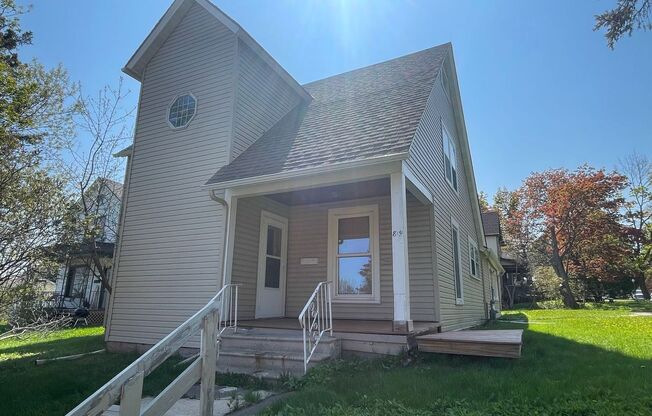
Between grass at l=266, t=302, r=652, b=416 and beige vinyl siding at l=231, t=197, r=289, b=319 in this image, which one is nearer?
grass at l=266, t=302, r=652, b=416

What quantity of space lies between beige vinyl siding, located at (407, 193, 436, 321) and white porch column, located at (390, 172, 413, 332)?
1.92 m

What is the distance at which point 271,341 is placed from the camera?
5.30m

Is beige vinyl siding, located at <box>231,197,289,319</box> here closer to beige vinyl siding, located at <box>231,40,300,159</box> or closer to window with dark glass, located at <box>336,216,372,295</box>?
beige vinyl siding, located at <box>231,40,300,159</box>

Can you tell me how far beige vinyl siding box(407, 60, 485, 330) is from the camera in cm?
720

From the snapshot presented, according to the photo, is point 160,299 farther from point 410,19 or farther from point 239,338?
point 410,19

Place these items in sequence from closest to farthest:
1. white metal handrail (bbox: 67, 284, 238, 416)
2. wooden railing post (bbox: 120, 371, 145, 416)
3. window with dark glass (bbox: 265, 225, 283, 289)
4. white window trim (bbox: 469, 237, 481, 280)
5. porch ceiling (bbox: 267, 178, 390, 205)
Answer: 1. white metal handrail (bbox: 67, 284, 238, 416)
2. wooden railing post (bbox: 120, 371, 145, 416)
3. porch ceiling (bbox: 267, 178, 390, 205)
4. window with dark glass (bbox: 265, 225, 283, 289)
5. white window trim (bbox: 469, 237, 481, 280)

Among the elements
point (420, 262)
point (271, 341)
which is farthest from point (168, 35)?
point (420, 262)

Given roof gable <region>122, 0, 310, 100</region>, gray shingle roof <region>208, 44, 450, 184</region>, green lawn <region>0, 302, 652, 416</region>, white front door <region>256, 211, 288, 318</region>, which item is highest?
roof gable <region>122, 0, 310, 100</region>

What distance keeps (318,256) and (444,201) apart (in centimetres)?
303

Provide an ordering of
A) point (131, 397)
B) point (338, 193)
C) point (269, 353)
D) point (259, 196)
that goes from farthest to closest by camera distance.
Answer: point (338, 193)
point (259, 196)
point (269, 353)
point (131, 397)

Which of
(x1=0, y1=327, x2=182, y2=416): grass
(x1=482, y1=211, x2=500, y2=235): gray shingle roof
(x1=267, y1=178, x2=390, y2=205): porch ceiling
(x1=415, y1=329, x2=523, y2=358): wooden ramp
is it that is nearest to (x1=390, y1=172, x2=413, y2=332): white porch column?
(x1=415, y1=329, x2=523, y2=358): wooden ramp

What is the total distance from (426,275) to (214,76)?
577 cm

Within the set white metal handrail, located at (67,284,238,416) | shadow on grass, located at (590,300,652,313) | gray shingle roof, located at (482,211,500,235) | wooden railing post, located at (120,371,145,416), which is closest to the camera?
white metal handrail, located at (67,284,238,416)

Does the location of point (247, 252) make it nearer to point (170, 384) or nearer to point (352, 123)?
point (352, 123)
